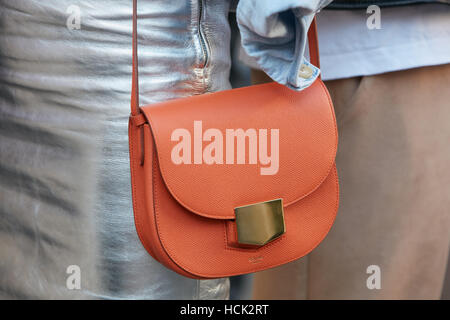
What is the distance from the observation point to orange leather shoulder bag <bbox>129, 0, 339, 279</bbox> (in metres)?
0.55

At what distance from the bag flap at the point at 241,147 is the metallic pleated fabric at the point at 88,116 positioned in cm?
7

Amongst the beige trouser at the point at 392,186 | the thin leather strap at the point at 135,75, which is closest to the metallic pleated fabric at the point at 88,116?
the thin leather strap at the point at 135,75

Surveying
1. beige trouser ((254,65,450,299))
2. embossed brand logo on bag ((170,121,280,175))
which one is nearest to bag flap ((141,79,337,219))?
embossed brand logo on bag ((170,121,280,175))

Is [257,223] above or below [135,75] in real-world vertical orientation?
below

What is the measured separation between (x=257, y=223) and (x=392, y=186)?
0.27 meters

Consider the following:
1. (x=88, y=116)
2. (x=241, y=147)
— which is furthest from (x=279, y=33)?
(x=88, y=116)

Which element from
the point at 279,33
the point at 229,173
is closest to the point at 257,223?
the point at 229,173

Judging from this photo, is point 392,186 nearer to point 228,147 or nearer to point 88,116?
point 228,147

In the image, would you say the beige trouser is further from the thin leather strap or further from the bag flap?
the thin leather strap

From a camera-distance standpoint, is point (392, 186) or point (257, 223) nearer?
point (257, 223)

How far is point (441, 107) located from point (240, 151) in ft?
1.09

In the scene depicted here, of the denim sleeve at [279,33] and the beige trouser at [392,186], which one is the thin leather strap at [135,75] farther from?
the beige trouser at [392,186]

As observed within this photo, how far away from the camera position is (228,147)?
56 centimetres

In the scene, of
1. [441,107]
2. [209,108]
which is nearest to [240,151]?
[209,108]
